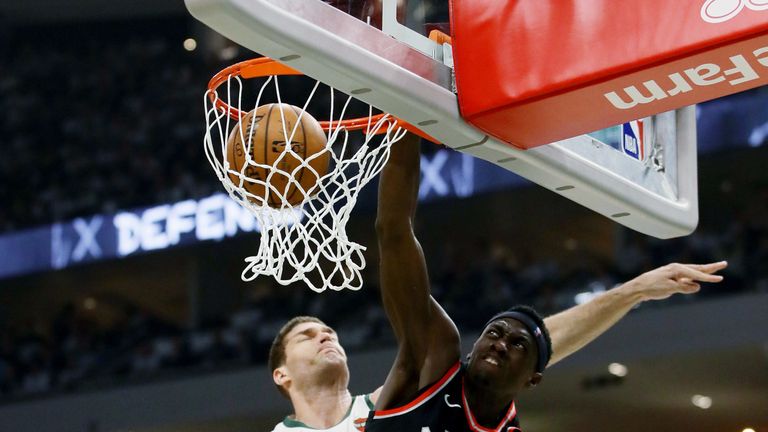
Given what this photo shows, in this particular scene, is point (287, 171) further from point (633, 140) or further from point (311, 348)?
point (311, 348)

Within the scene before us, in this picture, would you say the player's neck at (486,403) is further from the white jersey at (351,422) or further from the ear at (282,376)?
the ear at (282,376)

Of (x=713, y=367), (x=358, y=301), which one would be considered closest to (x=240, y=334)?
(x=358, y=301)

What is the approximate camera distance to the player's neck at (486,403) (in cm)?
327

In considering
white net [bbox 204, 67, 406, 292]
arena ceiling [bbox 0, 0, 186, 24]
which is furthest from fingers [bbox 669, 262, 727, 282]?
arena ceiling [bbox 0, 0, 186, 24]

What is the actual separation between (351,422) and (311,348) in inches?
11.8

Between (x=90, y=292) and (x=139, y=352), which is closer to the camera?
(x=139, y=352)

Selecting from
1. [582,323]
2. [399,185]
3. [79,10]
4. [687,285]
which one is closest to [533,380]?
[582,323]

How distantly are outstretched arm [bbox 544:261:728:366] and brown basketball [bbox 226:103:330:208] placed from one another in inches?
36.3

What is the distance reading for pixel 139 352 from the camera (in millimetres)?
12578

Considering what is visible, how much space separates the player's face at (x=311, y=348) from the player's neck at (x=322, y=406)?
0.09 m

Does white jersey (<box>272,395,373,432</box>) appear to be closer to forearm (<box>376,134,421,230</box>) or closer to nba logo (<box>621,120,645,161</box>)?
forearm (<box>376,134,421,230</box>)

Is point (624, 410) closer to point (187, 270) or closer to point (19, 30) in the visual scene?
point (187, 270)

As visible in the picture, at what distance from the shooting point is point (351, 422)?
4152mm

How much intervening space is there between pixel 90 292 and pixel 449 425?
1405 centimetres
